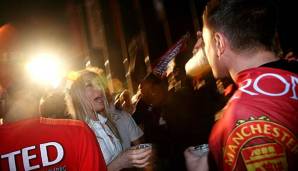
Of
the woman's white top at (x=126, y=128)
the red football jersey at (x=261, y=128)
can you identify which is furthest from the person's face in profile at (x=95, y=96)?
the red football jersey at (x=261, y=128)

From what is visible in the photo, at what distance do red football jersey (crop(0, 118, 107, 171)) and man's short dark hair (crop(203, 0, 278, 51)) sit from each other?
1.16 meters

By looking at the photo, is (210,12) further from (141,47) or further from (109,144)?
(141,47)

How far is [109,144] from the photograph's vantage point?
3375mm

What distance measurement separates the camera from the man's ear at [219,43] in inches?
75.9

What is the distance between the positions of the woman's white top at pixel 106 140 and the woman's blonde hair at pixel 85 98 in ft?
0.32

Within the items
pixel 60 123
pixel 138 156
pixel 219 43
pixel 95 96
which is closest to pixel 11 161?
pixel 60 123

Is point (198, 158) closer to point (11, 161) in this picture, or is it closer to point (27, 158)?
point (27, 158)

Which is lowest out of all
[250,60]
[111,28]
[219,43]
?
[250,60]

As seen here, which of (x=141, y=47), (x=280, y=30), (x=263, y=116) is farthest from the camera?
(x=141, y=47)

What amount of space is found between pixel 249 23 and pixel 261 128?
2.23 ft

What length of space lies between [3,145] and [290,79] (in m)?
1.78

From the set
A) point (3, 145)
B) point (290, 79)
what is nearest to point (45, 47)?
point (3, 145)

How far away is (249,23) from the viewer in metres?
1.86

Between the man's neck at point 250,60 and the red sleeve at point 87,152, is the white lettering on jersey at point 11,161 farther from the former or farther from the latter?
the man's neck at point 250,60
